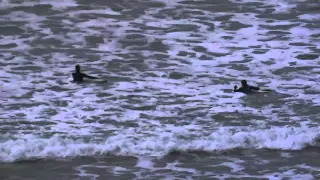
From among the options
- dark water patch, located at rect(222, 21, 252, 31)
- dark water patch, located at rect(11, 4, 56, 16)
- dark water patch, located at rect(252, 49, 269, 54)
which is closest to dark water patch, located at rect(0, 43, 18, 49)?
dark water patch, located at rect(11, 4, 56, 16)

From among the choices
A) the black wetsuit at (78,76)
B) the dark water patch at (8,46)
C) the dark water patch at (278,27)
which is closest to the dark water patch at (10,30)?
the dark water patch at (8,46)

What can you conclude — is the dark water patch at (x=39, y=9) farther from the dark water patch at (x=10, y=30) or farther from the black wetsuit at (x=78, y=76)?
the black wetsuit at (x=78, y=76)

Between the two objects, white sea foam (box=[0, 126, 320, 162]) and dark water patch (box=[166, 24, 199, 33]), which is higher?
dark water patch (box=[166, 24, 199, 33])

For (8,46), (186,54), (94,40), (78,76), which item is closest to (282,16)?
(186,54)

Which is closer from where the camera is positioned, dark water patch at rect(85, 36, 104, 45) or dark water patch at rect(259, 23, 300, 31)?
dark water patch at rect(85, 36, 104, 45)

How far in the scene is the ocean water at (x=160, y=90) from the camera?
6688 millimetres

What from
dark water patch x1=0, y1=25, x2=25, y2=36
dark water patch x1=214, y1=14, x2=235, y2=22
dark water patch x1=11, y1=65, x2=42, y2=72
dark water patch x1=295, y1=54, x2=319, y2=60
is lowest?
dark water patch x1=11, y1=65, x2=42, y2=72

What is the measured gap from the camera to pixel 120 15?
13.1 m

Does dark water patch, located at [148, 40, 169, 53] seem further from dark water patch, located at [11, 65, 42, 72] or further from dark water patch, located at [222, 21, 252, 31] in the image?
dark water patch, located at [11, 65, 42, 72]

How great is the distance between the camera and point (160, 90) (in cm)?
938

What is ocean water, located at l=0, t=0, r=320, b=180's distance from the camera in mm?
6688

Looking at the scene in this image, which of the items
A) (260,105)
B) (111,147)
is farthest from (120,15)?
(111,147)

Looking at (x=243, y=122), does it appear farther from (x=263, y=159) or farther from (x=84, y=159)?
(x=84, y=159)

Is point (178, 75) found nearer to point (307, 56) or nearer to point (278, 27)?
point (307, 56)
